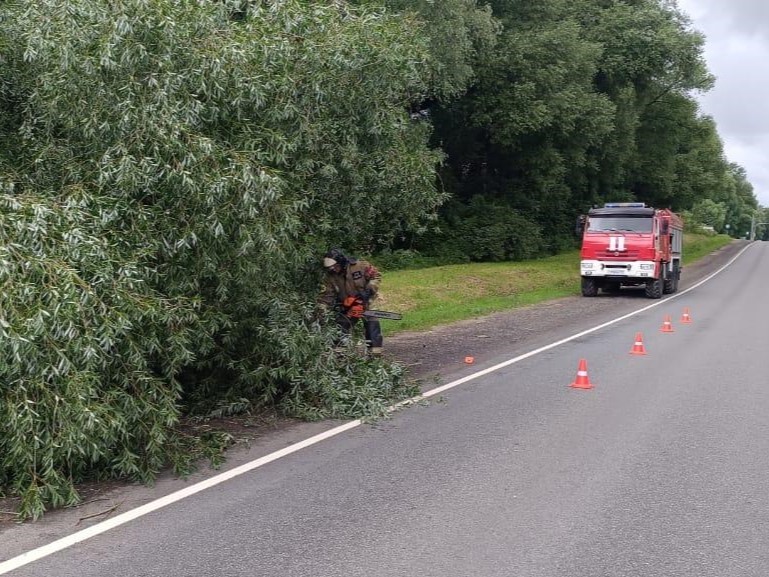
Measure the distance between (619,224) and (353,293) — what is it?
49.3 feet

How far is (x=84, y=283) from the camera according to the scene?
521 centimetres

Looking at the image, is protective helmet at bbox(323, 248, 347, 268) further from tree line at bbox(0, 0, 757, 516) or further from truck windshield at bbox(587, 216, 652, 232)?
truck windshield at bbox(587, 216, 652, 232)

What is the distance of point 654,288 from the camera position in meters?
23.4

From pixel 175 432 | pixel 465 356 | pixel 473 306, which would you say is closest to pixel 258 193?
pixel 175 432

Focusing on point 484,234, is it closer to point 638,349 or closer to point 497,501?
point 638,349

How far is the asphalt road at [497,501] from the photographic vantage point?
4.26 m

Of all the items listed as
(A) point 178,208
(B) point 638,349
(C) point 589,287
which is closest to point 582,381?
(B) point 638,349

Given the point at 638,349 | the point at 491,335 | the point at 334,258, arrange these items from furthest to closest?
1. the point at 491,335
2. the point at 638,349
3. the point at 334,258

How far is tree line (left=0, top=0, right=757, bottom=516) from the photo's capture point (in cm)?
511

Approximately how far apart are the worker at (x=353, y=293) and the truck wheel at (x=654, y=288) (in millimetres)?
15197

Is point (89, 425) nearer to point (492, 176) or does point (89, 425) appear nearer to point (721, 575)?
point (721, 575)

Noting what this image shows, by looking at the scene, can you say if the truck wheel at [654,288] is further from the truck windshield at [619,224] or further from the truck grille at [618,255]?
the truck windshield at [619,224]

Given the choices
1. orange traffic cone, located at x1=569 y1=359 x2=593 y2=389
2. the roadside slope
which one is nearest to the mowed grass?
the roadside slope

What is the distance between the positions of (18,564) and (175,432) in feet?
7.69
